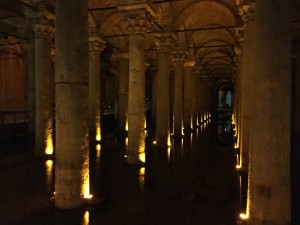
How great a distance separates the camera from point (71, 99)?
197 inches

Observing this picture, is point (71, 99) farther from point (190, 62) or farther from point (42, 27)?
point (190, 62)

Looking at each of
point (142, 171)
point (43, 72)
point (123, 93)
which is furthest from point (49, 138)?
point (123, 93)

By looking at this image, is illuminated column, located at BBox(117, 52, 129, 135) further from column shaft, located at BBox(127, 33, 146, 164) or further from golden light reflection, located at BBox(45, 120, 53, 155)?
column shaft, located at BBox(127, 33, 146, 164)

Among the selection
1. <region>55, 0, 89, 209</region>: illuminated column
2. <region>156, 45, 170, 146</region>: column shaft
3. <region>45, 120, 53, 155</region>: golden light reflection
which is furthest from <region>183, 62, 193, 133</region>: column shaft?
<region>55, 0, 89, 209</region>: illuminated column

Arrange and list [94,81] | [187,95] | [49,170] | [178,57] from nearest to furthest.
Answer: [49,170], [94,81], [178,57], [187,95]

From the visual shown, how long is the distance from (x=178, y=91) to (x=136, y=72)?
20.7 feet

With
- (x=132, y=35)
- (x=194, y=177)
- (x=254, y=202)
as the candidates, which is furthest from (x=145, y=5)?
(x=254, y=202)

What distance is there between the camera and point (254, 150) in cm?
403

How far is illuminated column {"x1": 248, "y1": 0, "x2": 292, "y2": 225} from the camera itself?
377cm

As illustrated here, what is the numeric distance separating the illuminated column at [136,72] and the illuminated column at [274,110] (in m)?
4.94

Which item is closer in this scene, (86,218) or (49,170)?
(86,218)

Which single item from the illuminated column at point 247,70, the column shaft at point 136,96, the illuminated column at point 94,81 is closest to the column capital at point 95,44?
the illuminated column at point 94,81

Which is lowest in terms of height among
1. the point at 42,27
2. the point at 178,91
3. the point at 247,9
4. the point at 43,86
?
the point at 43,86

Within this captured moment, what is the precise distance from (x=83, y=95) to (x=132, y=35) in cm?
408
